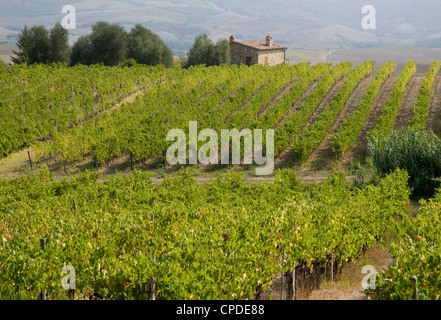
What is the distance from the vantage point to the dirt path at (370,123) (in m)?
28.3

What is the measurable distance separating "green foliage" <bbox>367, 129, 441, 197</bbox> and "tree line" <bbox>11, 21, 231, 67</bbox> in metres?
43.7

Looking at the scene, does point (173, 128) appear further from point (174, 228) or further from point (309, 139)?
point (174, 228)

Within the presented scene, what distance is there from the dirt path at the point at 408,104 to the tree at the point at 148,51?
104ft

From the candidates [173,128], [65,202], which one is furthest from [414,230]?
[173,128]

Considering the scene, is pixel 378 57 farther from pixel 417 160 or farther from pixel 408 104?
pixel 417 160

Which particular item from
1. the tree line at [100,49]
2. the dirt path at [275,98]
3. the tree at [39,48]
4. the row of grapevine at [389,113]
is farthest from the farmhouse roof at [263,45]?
the tree at [39,48]

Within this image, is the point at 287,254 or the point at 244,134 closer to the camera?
the point at 287,254

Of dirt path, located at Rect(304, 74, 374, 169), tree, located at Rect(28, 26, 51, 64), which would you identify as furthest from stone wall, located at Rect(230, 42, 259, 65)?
dirt path, located at Rect(304, 74, 374, 169)

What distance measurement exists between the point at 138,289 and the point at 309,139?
2126 centimetres

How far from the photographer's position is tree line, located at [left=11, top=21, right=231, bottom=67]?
61625 millimetres

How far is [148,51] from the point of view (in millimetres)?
61719

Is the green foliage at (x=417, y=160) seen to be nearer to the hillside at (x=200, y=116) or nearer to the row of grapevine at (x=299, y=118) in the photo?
the hillside at (x=200, y=116)

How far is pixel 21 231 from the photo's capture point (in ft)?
38.6

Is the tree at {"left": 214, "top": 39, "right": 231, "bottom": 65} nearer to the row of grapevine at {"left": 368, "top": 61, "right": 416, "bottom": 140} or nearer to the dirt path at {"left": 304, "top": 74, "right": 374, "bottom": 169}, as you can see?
the row of grapevine at {"left": 368, "top": 61, "right": 416, "bottom": 140}
